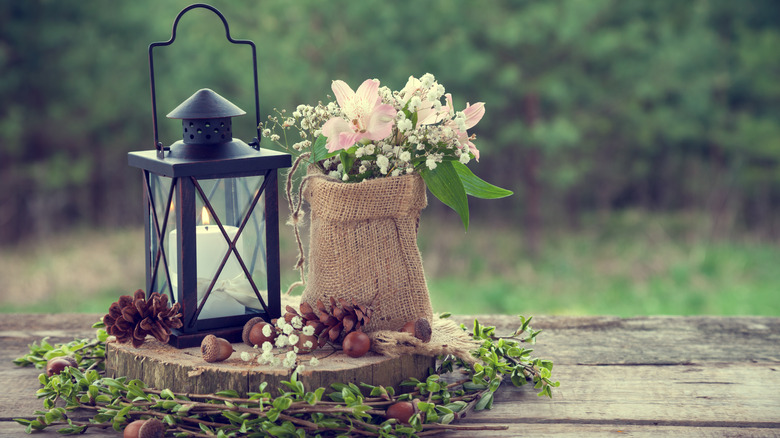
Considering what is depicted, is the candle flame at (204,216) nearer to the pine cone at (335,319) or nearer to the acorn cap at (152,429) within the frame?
the pine cone at (335,319)

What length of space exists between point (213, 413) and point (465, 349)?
1.58ft

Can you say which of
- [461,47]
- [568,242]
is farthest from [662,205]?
[461,47]

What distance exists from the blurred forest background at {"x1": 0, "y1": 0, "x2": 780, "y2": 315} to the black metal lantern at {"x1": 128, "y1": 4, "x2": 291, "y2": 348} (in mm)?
2892

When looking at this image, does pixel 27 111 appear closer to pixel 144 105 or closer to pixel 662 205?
pixel 144 105

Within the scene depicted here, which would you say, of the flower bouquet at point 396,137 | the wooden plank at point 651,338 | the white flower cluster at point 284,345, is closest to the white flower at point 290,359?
the white flower cluster at point 284,345

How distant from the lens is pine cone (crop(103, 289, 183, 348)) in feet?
4.74

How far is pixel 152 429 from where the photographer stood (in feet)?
4.23

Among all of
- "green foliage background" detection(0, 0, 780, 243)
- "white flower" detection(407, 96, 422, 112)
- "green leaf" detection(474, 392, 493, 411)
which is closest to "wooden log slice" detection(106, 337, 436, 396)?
"green leaf" detection(474, 392, 493, 411)

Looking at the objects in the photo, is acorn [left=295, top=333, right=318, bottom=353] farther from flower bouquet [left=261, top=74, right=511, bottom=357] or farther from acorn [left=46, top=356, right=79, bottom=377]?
acorn [left=46, top=356, right=79, bottom=377]

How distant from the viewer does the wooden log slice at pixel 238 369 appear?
136cm

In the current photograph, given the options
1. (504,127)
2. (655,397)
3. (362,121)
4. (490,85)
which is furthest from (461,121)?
(504,127)

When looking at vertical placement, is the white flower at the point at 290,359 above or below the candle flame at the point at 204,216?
below

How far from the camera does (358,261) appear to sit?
4.98 ft

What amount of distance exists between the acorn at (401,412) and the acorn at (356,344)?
120 mm
